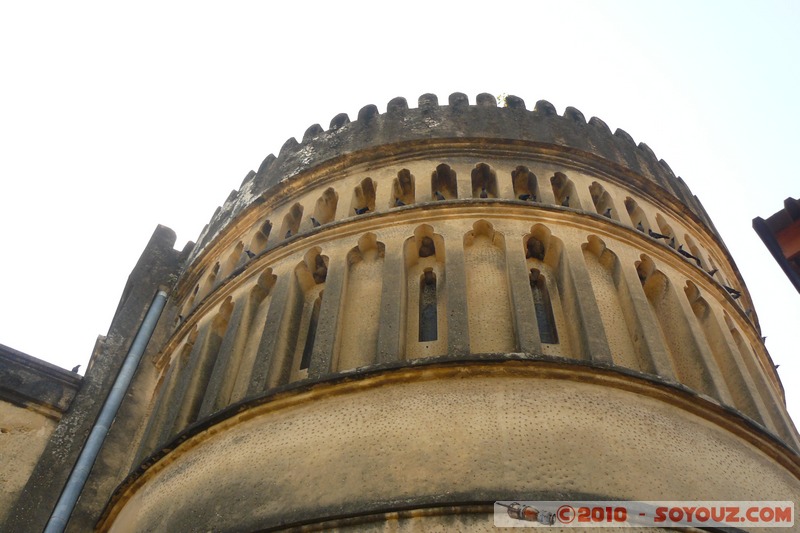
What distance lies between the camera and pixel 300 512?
21.8ft

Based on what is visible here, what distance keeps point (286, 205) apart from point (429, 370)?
5.36 meters

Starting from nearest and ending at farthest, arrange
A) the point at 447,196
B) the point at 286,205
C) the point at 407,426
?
1. the point at 407,426
2. the point at 447,196
3. the point at 286,205

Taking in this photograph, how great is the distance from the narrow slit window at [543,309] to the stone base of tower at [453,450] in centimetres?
141

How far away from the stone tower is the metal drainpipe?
13 cm

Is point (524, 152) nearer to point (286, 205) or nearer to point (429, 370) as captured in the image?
point (286, 205)

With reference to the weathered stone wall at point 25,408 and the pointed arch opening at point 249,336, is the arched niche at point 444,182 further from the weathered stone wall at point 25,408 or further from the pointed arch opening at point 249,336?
the weathered stone wall at point 25,408

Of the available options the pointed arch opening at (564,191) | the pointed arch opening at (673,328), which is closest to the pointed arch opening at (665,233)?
the pointed arch opening at (673,328)

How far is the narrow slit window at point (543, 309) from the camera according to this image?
9.06m

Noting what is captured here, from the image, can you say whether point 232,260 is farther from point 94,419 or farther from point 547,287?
point 547,287

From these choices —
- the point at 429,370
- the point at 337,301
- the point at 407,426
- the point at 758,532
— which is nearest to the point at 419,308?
the point at 337,301

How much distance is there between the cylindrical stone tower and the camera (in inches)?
271

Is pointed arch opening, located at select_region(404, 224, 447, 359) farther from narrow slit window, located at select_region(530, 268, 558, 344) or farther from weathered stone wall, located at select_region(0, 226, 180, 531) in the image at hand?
weathered stone wall, located at select_region(0, 226, 180, 531)

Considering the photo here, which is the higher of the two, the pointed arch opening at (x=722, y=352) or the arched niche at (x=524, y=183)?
the arched niche at (x=524, y=183)

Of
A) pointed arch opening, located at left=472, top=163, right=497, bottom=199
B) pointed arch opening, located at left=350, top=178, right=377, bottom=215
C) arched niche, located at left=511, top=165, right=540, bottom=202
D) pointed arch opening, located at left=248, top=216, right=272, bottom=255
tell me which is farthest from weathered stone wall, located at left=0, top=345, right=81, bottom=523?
arched niche, located at left=511, top=165, right=540, bottom=202
